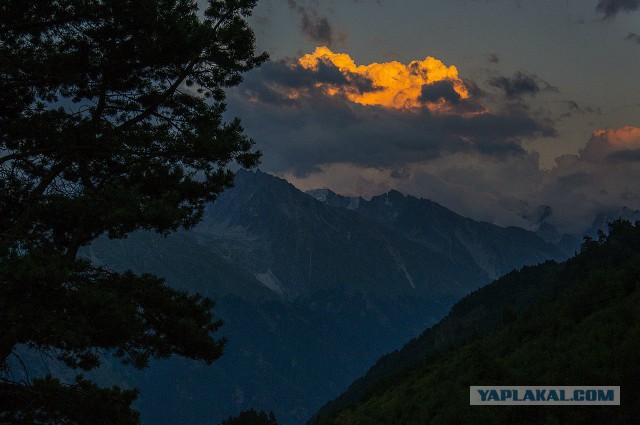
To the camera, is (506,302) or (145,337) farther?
(506,302)

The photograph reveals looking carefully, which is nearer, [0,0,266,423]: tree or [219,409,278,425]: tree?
[0,0,266,423]: tree

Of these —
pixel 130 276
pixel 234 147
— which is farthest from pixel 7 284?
pixel 234 147

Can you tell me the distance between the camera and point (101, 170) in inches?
736

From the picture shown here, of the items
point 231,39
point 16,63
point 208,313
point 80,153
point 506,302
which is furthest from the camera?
point 506,302

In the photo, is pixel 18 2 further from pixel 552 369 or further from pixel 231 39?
pixel 552 369

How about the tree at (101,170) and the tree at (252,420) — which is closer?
the tree at (101,170)

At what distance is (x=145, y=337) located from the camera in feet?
57.7

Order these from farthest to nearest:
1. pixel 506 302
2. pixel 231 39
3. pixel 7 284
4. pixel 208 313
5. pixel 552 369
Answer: pixel 506 302 → pixel 552 369 → pixel 231 39 → pixel 208 313 → pixel 7 284

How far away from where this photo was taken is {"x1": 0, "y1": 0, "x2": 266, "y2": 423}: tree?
1517 cm

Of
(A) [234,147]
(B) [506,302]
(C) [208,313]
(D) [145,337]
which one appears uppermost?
(B) [506,302]

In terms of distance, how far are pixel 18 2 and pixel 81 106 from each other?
3.68 m

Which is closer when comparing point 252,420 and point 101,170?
point 101,170

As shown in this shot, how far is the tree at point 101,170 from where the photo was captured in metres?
15.2

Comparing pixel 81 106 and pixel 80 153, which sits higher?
pixel 81 106
